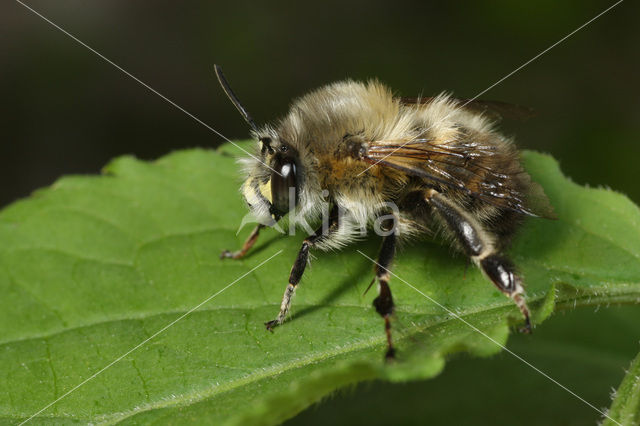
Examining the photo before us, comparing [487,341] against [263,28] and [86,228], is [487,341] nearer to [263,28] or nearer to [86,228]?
[86,228]

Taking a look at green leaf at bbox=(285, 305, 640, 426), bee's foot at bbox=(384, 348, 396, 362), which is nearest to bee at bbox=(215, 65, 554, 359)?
bee's foot at bbox=(384, 348, 396, 362)

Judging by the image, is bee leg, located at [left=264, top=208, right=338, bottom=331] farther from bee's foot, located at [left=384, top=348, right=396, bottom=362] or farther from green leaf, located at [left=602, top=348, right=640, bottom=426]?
green leaf, located at [left=602, top=348, right=640, bottom=426]

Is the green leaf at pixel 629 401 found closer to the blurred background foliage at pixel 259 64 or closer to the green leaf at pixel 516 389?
the green leaf at pixel 516 389

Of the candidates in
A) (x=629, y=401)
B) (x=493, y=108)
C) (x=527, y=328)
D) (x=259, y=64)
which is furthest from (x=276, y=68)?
(x=629, y=401)

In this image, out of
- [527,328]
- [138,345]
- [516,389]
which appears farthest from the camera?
[516,389]

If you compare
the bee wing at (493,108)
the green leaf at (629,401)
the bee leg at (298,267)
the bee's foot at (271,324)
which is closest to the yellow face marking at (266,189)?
the bee leg at (298,267)

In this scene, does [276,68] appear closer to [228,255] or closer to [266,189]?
[228,255]

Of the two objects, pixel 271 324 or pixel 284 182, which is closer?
pixel 271 324

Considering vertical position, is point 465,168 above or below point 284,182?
above
